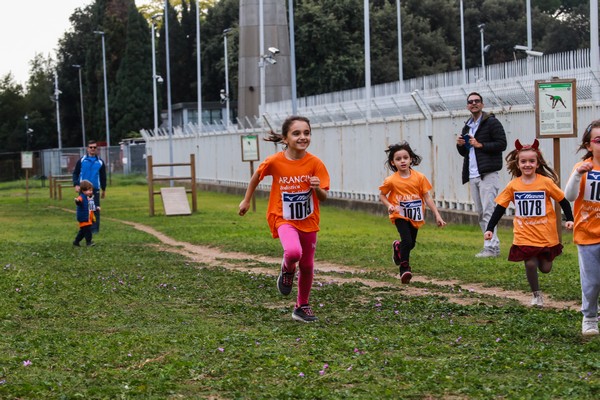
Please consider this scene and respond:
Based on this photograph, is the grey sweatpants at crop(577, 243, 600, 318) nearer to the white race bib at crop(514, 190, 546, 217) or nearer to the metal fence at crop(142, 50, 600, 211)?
the white race bib at crop(514, 190, 546, 217)

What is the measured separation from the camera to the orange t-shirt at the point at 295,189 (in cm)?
1090

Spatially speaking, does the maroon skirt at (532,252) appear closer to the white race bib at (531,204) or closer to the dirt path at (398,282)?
the white race bib at (531,204)

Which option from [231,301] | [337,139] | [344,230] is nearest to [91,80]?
[337,139]

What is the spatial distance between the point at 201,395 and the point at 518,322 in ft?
11.7

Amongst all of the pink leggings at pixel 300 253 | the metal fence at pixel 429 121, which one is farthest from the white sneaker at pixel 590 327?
the metal fence at pixel 429 121

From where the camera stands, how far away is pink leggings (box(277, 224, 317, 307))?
423 inches

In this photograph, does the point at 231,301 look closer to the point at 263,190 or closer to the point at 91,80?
the point at 263,190

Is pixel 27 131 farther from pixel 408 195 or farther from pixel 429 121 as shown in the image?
pixel 408 195

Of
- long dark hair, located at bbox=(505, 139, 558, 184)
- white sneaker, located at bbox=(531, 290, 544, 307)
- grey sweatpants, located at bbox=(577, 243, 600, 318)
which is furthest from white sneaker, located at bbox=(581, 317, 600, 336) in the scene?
long dark hair, located at bbox=(505, 139, 558, 184)

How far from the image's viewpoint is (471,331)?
9539mm

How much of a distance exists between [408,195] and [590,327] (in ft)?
16.6

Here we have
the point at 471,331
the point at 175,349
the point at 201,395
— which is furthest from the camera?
the point at 471,331

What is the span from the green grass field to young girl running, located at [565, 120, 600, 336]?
24 centimetres

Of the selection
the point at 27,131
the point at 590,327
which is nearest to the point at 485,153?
the point at 590,327
